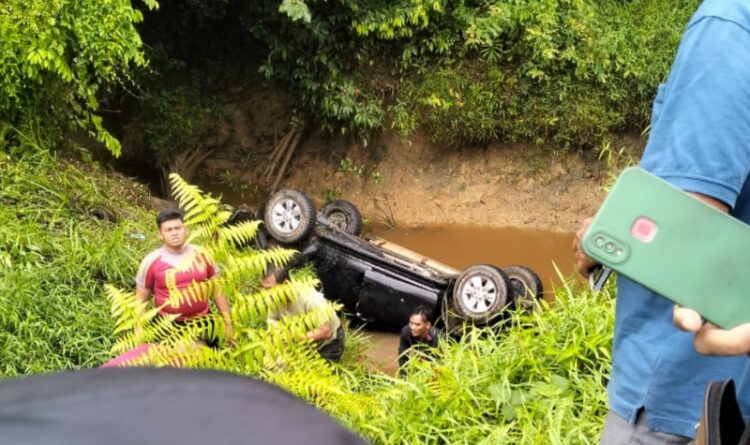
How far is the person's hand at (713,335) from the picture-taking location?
4.06ft

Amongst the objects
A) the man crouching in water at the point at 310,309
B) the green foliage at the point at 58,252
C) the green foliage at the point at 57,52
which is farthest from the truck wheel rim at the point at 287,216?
the man crouching in water at the point at 310,309

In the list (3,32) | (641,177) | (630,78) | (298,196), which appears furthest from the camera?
(630,78)

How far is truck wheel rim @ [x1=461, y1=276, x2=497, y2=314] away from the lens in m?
7.14

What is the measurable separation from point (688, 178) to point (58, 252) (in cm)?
599

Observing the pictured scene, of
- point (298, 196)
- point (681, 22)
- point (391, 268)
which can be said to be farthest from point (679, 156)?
point (681, 22)

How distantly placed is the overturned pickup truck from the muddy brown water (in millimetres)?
2235

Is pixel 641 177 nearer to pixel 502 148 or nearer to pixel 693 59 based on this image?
pixel 693 59

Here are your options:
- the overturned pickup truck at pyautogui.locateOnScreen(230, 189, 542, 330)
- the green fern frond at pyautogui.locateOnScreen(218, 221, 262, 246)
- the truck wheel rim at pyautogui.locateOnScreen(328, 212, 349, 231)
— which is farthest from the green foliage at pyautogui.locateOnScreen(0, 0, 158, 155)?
the green fern frond at pyautogui.locateOnScreen(218, 221, 262, 246)

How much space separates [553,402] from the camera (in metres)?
3.31

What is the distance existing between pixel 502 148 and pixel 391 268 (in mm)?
5028

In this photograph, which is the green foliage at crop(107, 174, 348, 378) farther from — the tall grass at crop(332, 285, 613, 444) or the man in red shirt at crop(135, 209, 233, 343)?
the man in red shirt at crop(135, 209, 233, 343)

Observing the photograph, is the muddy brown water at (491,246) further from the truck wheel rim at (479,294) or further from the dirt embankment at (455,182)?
the truck wheel rim at (479,294)

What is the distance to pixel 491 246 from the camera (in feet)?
36.8

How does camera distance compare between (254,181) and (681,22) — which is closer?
A: (681,22)
